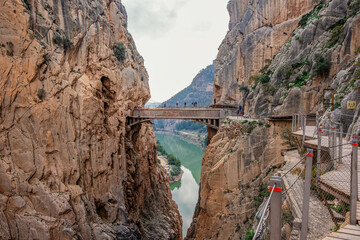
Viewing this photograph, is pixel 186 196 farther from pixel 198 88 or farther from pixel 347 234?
pixel 198 88

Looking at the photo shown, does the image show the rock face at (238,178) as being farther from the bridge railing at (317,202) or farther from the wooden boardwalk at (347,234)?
the wooden boardwalk at (347,234)

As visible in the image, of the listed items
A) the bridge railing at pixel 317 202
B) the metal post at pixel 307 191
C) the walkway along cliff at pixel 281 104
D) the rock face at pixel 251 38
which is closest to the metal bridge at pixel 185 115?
the walkway along cliff at pixel 281 104

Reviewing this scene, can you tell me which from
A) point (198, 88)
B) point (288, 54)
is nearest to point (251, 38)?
point (288, 54)

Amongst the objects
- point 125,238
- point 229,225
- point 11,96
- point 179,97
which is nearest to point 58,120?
point 11,96

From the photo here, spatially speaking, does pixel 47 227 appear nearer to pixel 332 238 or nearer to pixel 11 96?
pixel 11 96

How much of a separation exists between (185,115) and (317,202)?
44.6 feet

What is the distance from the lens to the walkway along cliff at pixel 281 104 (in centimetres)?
1132

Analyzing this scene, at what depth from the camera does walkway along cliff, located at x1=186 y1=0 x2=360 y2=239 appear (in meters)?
11.3

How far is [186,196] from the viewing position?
3819 centimetres

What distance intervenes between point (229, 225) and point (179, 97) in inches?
6312

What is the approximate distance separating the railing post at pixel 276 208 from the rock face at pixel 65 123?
1135cm

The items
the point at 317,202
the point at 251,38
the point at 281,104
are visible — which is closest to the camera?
the point at 317,202

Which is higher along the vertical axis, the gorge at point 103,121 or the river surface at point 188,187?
the gorge at point 103,121

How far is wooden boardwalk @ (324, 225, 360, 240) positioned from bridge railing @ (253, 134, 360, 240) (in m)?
0.14
